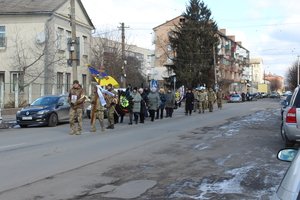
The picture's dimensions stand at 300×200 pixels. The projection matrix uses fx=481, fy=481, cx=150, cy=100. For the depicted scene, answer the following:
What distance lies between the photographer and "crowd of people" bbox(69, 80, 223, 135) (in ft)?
56.7

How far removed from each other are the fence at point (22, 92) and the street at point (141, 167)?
17.5 meters

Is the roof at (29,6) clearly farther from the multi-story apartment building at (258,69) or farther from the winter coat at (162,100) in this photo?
the multi-story apartment building at (258,69)

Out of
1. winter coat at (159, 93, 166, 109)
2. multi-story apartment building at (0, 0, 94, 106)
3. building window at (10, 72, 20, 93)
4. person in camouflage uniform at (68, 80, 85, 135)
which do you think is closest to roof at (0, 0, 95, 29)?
multi-story apartment building at (0, 0, 94, 106)

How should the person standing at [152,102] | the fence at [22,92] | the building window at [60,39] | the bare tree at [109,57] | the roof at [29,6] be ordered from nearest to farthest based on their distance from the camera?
the person standing at [152,102], the fence at [22,92], the roof at [29,6], the building window at [60,39], the bare tree at [109,57]

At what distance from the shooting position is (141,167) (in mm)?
9836

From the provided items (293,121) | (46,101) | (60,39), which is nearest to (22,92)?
(60,39)

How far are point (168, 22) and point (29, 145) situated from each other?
8537cm

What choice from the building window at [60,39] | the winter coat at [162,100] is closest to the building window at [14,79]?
the building window at [60,39]

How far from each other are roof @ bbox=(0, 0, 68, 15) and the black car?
63.6 feet

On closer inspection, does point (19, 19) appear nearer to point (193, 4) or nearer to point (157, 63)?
point (193, 4)

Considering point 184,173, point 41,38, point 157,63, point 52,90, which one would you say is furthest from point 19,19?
point 157,63

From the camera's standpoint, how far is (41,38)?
131 ft

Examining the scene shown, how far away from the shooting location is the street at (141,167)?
7508mm

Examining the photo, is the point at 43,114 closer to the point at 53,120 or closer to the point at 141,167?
the point at 53,120
